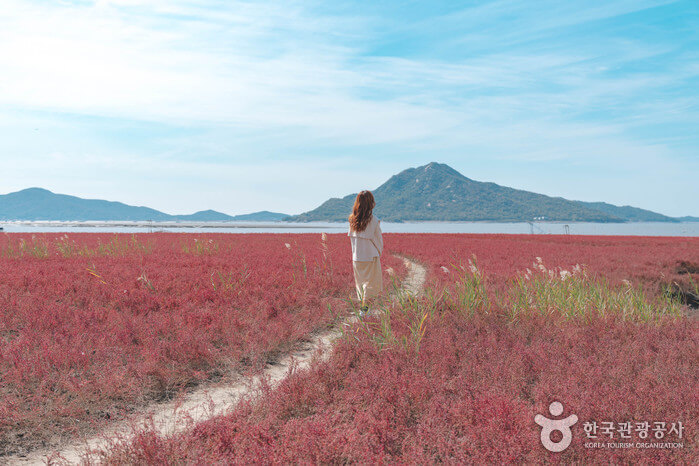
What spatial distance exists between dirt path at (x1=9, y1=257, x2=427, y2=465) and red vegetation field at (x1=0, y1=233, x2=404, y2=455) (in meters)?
0.24

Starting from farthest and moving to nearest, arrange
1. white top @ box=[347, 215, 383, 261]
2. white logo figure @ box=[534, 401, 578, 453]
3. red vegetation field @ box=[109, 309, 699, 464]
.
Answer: white top @ box=[347, 215, 383, 261] → white logo figure @ box=[534, 401, 578, 453] → red vegetation field @ box=[109, 309, 699, 464]

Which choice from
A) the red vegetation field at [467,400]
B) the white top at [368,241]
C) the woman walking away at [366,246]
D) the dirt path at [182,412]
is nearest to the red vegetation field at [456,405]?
the red vegetation field at [467,400]

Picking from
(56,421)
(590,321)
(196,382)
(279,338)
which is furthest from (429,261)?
(56,421)

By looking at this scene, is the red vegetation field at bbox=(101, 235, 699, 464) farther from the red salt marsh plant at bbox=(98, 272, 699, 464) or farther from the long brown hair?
the long brown hair

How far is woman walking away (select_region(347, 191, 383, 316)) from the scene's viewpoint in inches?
312

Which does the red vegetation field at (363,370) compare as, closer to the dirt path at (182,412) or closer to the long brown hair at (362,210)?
the dirt path at (182,412)

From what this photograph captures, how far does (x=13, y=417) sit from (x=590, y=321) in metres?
8.87

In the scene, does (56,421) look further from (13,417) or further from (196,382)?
(196,382)

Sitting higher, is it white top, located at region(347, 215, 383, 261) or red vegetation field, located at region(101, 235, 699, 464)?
white top, located at region(347, 215, 383, 261)

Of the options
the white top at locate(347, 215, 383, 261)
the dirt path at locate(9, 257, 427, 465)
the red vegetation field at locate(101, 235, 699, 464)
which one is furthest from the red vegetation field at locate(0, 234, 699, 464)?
the white top at locate(347, 215, 383, 261)

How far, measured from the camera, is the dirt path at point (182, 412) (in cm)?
373

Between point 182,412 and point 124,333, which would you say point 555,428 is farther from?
point 124,333

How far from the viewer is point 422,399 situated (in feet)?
13.7

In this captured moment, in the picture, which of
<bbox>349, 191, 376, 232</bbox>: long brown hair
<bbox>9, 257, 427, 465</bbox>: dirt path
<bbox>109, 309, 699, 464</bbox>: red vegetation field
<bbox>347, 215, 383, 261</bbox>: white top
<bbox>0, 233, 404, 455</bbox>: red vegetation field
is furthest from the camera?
<bbox>347, 215, 383, 261</bbox>: white top
